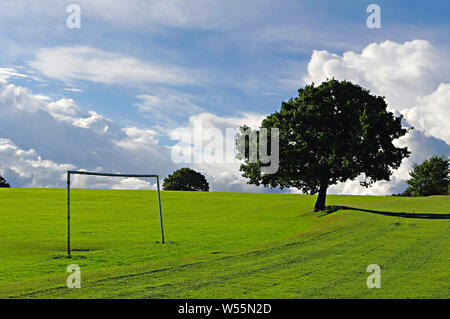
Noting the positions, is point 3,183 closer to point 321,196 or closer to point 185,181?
point 185,181

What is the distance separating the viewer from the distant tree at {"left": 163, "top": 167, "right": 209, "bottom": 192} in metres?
120

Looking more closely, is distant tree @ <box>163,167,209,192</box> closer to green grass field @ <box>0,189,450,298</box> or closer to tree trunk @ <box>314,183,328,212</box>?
tree trunk @ <box>314,183,328,212</box>

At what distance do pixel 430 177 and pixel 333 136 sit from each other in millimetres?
77882

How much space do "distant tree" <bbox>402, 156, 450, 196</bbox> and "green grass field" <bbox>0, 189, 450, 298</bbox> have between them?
2897 inches

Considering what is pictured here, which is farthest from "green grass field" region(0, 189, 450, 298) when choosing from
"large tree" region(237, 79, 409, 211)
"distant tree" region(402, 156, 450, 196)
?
"distant tree" region(402, 156, 450, 196)

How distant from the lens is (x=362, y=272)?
16.5m

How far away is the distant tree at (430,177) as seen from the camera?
363 ft

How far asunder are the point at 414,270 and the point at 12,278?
50.5 feet

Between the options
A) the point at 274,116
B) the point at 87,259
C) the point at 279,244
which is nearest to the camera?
the point at 87,259

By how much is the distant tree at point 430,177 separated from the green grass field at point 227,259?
73.6 metres

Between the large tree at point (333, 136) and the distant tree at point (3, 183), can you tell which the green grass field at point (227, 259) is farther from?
the distant tree at point (3, 183)

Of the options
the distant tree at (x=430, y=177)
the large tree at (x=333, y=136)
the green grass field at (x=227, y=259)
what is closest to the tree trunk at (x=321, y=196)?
the large tree at (x=333, y=136)
